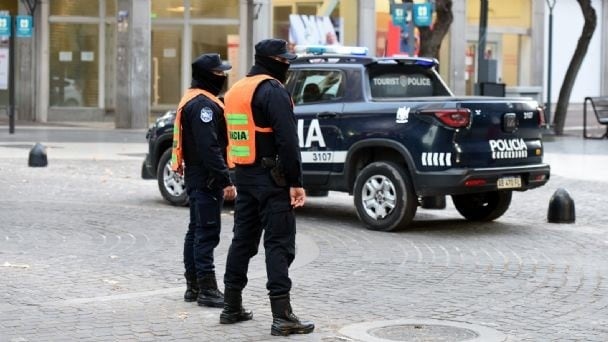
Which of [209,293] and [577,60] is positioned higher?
[577,60]

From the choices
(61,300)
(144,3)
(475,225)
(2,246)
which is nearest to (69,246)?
(2,246)

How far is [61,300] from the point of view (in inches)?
321

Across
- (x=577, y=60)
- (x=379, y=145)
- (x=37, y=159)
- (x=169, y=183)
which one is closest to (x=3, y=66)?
(x=37, y=159)

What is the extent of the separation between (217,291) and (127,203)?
6.61 m

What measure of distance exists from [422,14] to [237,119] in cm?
1744

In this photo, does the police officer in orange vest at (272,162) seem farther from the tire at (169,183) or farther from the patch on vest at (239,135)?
the tire at (169,183)

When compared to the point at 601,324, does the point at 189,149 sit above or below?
above

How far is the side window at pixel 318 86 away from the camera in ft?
42.3

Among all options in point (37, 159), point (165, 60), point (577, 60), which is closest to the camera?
point (37, 159)

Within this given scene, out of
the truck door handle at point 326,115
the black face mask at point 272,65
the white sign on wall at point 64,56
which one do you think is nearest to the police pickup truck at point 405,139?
the truck door handle at point 326,115

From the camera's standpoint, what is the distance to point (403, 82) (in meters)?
13.0

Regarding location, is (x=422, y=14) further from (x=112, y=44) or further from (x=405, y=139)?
(x=405, y=139)

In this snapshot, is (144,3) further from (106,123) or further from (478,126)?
(478,126)

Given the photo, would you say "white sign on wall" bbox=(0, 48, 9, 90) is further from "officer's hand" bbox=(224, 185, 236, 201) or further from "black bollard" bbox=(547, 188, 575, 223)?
"officer's hand" bbox=(224, 185, 236, 201)
